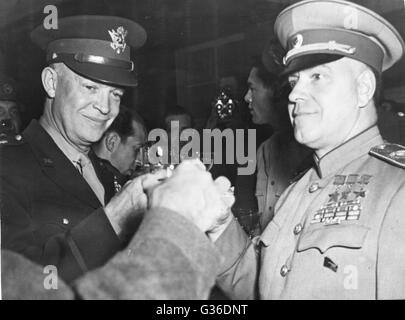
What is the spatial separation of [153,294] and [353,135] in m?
1.01

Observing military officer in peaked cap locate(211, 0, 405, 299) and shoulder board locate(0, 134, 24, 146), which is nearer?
military officer in peaked cap locate(211, 0, 405, 299)

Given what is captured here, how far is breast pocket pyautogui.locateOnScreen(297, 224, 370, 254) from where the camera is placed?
1969 millimetres

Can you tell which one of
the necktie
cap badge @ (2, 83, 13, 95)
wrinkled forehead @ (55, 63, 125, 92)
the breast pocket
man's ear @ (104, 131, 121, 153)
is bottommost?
the breast pocket

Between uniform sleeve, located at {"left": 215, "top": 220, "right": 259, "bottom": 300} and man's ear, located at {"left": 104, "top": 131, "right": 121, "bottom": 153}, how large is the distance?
0.60 metres

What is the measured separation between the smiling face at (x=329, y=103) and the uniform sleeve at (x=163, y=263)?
861mm

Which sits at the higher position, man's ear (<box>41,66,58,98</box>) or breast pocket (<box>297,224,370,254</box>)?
man's ear (<box>41,66,58,98</box>)

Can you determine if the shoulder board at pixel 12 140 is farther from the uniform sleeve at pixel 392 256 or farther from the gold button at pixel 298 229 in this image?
the uniform sleeve at pixel 392 256

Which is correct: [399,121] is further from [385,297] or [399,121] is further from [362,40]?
[385,297]

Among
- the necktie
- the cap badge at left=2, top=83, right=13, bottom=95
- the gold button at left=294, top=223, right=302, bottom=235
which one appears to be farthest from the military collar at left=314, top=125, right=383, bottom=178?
the cap badge at left=2, top=83, right=13, bottom=95

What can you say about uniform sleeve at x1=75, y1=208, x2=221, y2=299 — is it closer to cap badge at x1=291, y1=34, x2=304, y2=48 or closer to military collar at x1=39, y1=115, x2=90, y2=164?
military collar at x1=39, y1=115, x2=90, y2=164

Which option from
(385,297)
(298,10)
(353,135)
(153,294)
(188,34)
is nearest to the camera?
(153,294)

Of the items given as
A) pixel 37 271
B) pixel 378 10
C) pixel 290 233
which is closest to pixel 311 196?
pixel 290 233

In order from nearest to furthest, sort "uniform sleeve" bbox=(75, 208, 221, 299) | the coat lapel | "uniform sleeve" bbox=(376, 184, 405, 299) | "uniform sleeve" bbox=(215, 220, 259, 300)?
"uniform sleeve" bbox=(75, 208, 221, 299), "uniform sleeve" bbox=(376, 184, 405, 299), "uniform sleeve" bbox=(215, 220, 259, 300), the coat lapel

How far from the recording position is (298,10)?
2.22m
